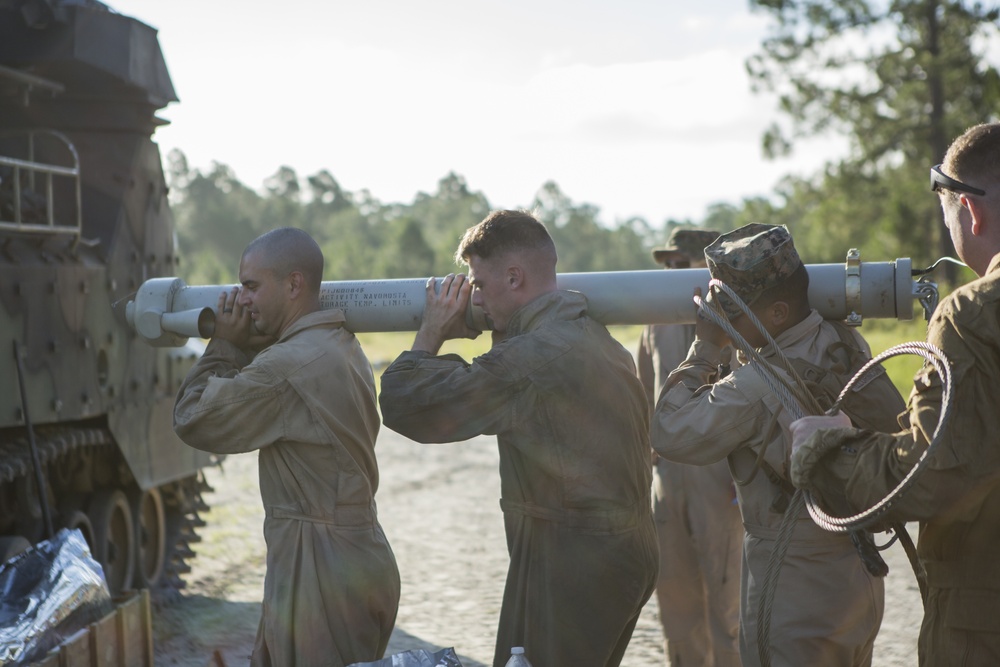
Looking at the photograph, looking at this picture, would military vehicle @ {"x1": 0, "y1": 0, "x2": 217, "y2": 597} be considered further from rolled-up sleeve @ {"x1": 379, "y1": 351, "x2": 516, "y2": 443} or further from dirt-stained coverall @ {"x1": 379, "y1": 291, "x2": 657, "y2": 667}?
dirt-stained coverall @ {"x1": 379, "y1": 291, "x2": 657, "y2": 667}

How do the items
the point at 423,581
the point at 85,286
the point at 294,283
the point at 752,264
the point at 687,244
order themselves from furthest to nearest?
1. the point at 423,581
2. the point at 85,286
3. the point at 687,244
4. the point at 294,283
5. the point at 752,264

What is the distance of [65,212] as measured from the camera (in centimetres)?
755

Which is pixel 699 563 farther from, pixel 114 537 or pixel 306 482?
pixel 114 537

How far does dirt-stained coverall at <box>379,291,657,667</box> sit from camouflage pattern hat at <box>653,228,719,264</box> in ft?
8.87

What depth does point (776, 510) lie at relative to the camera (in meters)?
3.82

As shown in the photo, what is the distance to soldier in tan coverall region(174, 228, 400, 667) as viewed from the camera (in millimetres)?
4102

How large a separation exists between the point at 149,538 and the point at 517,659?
19.2 ft

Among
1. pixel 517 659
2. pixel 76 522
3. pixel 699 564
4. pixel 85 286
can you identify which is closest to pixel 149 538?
pixel 76 522

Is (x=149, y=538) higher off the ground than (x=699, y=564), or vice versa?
(x=699, y=564)

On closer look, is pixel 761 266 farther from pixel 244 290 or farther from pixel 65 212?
pixel 65 212

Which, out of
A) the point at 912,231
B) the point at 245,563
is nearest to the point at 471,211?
the point at 912,231

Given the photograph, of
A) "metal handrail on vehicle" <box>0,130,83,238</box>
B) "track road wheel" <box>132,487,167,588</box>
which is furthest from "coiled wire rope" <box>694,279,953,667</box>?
"track road wheel" <box>132,487,167,588</box>

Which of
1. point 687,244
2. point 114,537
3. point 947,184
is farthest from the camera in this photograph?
point 114,537

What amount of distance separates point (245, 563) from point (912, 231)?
24.8 meters
